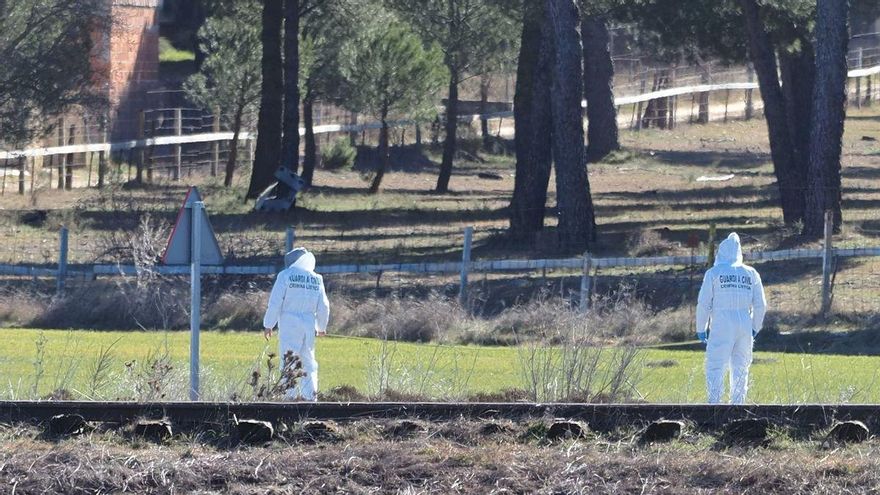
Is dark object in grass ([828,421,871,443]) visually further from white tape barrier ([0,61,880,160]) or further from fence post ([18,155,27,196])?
fence post ([18,155,27,196])

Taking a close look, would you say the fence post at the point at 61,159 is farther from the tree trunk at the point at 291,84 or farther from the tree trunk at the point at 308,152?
the tree trunk at the point at 291,84

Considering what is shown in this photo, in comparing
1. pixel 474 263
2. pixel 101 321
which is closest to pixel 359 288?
pixel 474 263

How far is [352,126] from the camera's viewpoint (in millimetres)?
52469

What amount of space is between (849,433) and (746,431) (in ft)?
2.11

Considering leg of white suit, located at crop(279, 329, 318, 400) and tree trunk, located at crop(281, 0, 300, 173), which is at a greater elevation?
tree trunk, located at crop(281, 0, 300, 173)

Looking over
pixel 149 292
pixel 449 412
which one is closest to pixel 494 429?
pixel 449 412

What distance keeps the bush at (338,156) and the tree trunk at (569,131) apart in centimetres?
2122

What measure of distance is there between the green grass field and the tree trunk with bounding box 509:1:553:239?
9.89m

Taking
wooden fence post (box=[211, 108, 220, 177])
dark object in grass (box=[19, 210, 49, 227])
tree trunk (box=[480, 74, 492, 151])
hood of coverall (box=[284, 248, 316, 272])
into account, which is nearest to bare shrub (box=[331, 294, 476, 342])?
hood of coverall (box=[284, 248, 316, 272])

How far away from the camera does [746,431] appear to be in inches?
377

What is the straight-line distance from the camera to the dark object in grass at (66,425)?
31.4 feet

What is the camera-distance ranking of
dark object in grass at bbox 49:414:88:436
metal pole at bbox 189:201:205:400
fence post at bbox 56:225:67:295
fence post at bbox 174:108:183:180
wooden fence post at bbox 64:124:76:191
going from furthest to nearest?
fence post at bbox 174:108:183:180 → wooden fence post at bbox 64:124:76:191 → fence post at bbox 56:225:67:295 → metal pole at bbox 189:201:205:400 → dark object in grass at bbox 49:414:88:436

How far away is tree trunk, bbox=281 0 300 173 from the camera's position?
119 feet

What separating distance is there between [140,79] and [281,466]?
43036 mm
